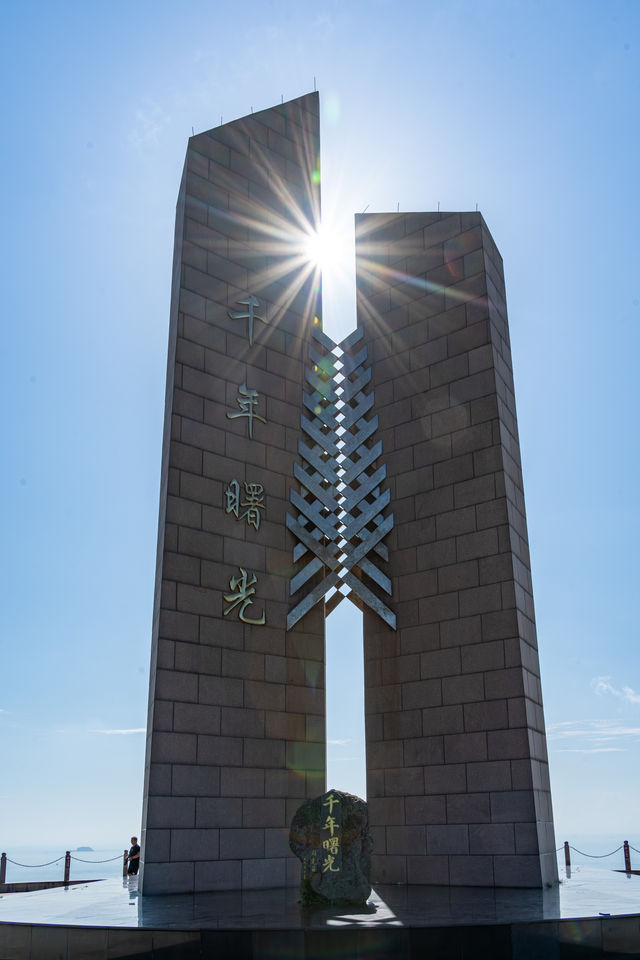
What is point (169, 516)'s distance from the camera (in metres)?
10.5

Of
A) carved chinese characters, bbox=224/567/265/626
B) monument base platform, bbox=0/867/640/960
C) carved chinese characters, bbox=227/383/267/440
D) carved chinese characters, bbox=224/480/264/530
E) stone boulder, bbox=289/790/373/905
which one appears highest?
carved chinese characters, bbox=227/383/267/440

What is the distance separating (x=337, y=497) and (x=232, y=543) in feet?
6.07

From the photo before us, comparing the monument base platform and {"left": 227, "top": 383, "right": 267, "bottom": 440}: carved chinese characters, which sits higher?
{"left": 227, "top": 383, "right": 267, "bottom": 440}: carved chinese characters

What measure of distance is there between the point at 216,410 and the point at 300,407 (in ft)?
4.84

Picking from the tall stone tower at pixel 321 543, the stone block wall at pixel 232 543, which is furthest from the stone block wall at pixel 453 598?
the stone block wall at pixel 232 543

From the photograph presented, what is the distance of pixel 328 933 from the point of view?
600 cm

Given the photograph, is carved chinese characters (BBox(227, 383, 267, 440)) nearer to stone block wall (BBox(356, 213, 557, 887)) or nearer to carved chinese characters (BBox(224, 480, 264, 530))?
carved chinese characters (BBox(224, 480, 264, 530))

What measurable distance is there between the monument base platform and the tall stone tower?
250 centimetres

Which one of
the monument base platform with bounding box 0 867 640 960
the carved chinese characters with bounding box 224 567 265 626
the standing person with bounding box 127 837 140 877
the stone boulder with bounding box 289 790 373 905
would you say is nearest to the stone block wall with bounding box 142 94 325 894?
the carved chinese characters with bounding box 224 567 265 626

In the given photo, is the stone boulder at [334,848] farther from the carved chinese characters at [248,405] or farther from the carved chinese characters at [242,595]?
the carved chinese characters at [248,405]

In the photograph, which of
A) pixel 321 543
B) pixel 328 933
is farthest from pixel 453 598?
pixel 328 933

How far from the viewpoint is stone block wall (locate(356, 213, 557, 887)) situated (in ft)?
33.2

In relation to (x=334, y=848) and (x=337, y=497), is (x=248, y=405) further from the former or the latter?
(x=334, y=848)

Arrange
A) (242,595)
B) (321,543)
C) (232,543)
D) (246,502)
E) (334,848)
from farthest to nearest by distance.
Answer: (321,543) < (246,502) < (232,543) < (242,595) < (334,848)
